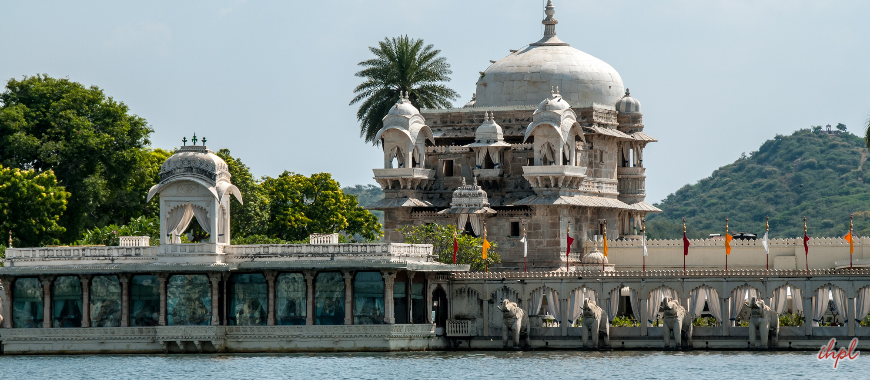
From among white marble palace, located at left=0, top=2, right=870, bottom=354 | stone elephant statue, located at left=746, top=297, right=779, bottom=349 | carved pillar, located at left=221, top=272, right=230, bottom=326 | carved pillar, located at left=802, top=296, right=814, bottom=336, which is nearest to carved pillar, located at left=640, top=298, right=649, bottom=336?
white marble palace, located at left=0, top=2, right=870, bottom=354

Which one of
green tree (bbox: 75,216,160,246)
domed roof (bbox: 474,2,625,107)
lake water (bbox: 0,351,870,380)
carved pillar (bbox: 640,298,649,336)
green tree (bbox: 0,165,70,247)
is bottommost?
lake water (bbox: 0,351,870,380)

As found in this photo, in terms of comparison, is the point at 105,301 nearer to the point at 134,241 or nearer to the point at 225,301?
the point at 134,241

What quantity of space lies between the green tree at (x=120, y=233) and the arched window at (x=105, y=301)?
44.2 feet

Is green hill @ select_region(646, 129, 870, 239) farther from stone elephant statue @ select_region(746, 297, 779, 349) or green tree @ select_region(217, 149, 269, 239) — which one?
stone elephant statue @ select_region(746, 297, 779, 349)

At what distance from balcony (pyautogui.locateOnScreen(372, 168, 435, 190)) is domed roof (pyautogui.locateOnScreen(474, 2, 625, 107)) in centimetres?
650

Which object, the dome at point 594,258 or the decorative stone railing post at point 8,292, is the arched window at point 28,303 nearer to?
the decorative stone railing post at point 8,292

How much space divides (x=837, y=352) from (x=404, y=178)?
2904cm

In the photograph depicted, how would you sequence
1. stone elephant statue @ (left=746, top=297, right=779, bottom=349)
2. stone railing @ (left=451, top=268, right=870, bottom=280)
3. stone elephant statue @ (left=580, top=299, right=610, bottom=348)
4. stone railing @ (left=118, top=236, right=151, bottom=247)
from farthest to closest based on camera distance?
stone railing @ (left=118, top=236, right=151, bottom=247) → stone elephant statue @ (left=580, top=299, right=610, bottom=348) → stone railing @ (left=451, top=268, right=870, bottom=280) → stone elephant statue @ (left=746, top=297, right=779, bottom=349)

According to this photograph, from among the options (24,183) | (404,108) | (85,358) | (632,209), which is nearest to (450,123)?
(404,108)

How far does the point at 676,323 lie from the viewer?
6938cm

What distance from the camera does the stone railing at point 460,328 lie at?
73312 mm

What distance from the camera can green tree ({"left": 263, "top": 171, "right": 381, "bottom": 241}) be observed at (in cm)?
10181

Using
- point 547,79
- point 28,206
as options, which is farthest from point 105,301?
point 547,79

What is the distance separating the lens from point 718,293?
70875 millimetres
